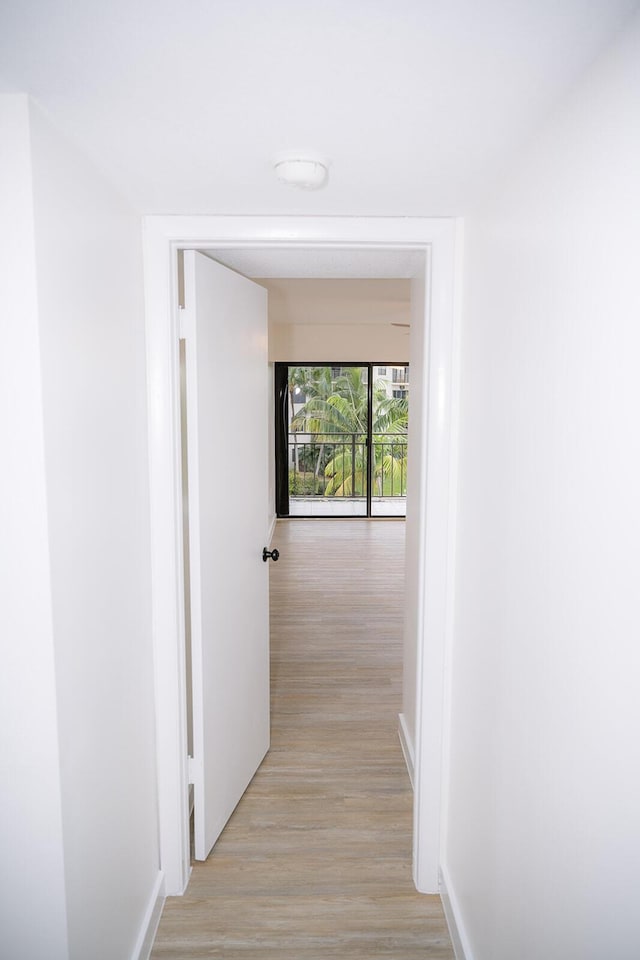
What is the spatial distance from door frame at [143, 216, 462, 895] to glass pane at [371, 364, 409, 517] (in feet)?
21.1

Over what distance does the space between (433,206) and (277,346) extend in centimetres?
654

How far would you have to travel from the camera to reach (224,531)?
231cm

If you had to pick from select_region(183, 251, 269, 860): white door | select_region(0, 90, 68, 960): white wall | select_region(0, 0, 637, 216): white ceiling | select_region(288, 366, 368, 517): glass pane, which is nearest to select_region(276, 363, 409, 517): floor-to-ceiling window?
select_region(288, 366, 368, 517): glass pane

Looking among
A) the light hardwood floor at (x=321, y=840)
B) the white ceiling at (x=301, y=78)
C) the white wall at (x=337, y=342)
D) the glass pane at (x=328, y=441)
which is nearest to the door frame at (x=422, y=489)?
the light hardwood floor at (x=321, y=840)

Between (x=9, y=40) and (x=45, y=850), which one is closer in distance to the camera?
(x=9, y=40)

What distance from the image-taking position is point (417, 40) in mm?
907

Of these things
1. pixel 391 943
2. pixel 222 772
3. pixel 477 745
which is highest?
pixel 477 745

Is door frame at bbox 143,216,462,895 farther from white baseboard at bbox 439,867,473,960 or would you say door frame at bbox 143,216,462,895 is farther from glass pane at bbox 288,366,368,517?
glass pane at bbox 288,366,368,517

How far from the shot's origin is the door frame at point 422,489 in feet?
6.28

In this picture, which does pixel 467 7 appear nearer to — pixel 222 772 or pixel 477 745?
pixel 477 745

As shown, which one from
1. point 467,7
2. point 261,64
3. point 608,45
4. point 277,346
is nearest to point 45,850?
point 261,64

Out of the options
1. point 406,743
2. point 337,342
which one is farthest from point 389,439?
point 406,743

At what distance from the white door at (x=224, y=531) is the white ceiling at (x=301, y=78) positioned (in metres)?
0.68

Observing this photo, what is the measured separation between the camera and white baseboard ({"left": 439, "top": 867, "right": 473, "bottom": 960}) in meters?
1.78
